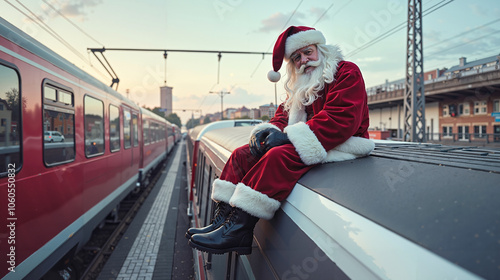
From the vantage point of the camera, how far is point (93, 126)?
232 inches

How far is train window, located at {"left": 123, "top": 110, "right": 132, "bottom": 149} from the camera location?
8734 mm

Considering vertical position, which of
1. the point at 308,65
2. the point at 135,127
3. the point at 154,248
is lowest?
the point at 154,248

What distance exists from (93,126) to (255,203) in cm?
522

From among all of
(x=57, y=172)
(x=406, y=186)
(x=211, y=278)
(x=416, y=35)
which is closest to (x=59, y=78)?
(x=57, y=172)

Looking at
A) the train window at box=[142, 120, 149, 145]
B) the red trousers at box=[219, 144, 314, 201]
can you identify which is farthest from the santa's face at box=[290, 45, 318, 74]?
the train window at box=[142, 120, 149, 145]

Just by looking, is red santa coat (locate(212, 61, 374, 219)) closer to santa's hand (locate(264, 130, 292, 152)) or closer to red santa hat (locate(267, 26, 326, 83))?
santa's hand (locate(264, 130, 292, 152))

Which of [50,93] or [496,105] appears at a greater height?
[496,105]

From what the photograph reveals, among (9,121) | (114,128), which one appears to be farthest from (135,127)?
(9,121)

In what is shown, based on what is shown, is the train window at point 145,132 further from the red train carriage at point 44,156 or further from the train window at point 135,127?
the red train carriage at point 44,156

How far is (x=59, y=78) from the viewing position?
170 inches

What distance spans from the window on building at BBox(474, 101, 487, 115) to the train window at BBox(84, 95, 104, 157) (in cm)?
3234

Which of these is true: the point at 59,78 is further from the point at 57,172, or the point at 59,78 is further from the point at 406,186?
the point at 406,186

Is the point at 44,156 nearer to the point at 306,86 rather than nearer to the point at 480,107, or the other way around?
the point at 306,86

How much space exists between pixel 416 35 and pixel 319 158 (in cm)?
1230
